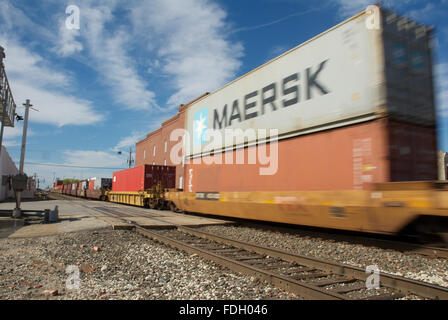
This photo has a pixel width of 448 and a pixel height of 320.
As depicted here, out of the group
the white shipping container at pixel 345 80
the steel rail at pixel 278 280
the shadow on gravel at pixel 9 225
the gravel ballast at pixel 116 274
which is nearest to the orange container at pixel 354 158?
the white shipping container at pixel 345 80

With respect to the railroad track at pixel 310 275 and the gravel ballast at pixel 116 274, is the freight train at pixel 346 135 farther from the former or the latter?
the gravel ballast at pixel 116 274

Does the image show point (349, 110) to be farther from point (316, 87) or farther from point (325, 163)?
point (325, 163)

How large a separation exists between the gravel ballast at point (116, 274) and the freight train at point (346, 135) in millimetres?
2608

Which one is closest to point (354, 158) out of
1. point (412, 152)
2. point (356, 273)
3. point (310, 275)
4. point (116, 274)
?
point (412, 152)

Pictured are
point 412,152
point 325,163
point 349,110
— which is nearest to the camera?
point 412,152

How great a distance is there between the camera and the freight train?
5.27 meters

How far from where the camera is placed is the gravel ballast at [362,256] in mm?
4547

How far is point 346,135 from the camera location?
5984 millimetres

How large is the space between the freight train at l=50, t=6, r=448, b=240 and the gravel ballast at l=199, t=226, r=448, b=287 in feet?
1.78

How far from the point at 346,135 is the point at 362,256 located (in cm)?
242

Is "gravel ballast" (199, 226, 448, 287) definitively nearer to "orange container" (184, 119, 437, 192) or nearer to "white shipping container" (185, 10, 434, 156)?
"orange container" (184, 119, 437, 192)

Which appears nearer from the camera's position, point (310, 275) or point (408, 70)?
point (310, 275)

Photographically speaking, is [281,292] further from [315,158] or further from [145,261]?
[315,158]
